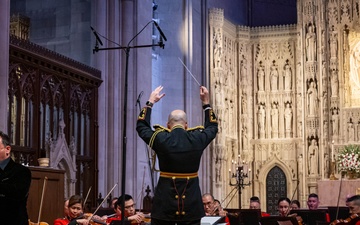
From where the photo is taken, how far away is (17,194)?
549cm

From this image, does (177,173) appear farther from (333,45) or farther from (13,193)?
(333,45)

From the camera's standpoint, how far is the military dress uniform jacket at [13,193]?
546cm

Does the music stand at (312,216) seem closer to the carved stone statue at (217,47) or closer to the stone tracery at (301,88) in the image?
the stone tracery at (301,88)

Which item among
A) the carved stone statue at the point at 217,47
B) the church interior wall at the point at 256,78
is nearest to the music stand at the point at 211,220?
the church interior wall at the point at 256,78

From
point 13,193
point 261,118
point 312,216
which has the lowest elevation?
point 312,216

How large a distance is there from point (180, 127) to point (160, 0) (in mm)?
17035

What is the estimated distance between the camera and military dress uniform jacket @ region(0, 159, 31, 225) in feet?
17.9

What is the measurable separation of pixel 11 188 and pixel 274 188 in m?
20.5

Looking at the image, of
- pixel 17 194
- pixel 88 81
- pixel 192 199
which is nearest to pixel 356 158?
pixel 88 81

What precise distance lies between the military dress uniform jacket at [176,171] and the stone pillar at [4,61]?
7.17m

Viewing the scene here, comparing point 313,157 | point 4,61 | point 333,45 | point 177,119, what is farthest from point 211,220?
point 333,45

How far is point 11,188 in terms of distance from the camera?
17.9 ft

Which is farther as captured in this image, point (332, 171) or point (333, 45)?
point (333, 45)

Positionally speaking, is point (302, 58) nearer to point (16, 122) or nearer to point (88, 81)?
point (88, 81)
